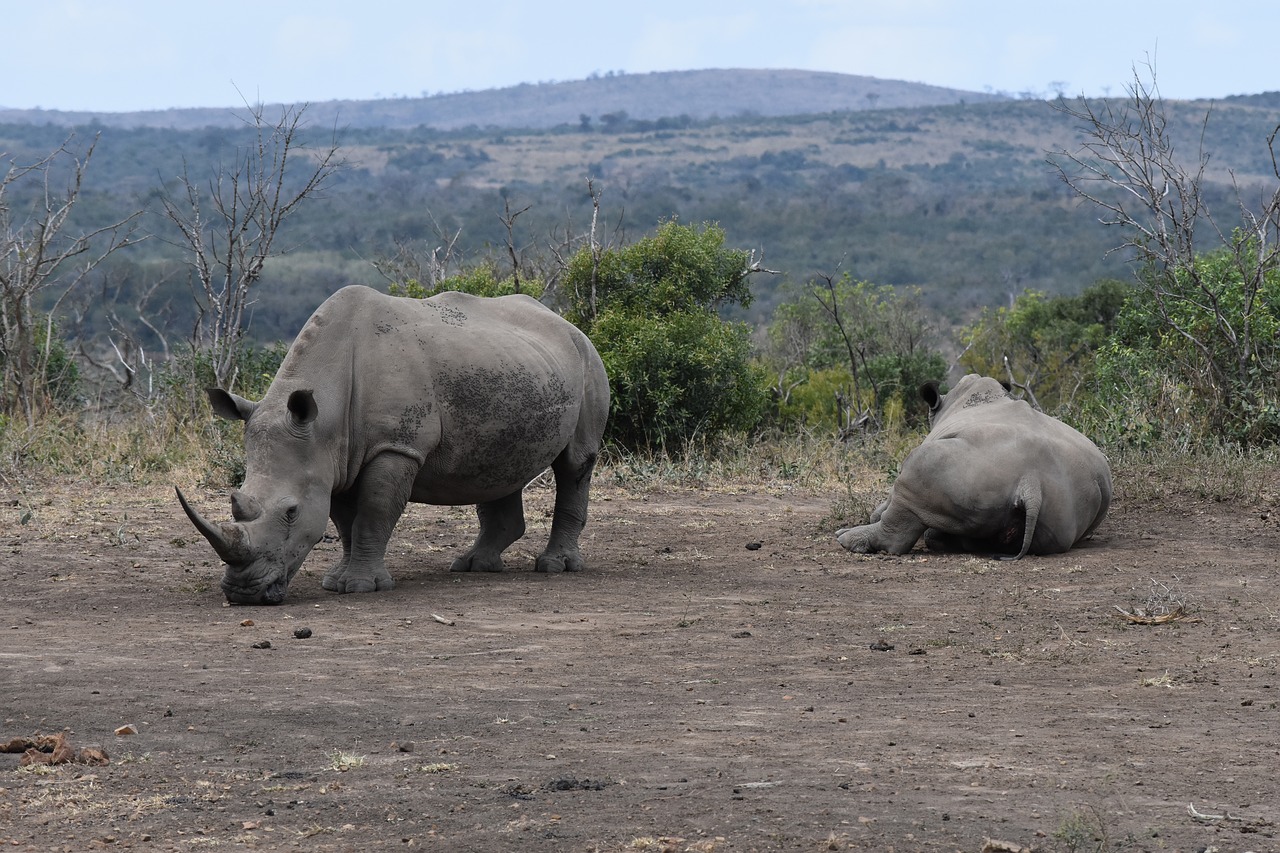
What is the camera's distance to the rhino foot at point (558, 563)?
9812mm

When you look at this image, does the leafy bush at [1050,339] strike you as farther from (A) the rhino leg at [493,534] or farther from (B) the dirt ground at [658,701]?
(A) the rhino leg at [493,534]

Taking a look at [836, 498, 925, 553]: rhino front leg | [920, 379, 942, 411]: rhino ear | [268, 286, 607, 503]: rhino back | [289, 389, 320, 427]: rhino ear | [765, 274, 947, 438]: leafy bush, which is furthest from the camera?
[765, 274, 947, 438]: leafy bush

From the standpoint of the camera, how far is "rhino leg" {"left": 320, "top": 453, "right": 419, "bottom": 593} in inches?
341

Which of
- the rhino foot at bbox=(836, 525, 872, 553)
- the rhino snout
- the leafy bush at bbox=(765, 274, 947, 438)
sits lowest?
the leafy bush at bbox=(765, 274, 947, 438)

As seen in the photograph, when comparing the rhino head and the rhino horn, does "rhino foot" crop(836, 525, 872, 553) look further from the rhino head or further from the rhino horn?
the rhino horn

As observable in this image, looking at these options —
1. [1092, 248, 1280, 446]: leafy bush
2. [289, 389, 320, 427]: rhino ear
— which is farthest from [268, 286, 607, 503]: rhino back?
[1092, 248, 1280, 446]: leafy bush

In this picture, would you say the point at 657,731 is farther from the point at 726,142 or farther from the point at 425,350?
the point at 726,142

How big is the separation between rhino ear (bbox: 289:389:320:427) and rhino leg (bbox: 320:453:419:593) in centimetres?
52

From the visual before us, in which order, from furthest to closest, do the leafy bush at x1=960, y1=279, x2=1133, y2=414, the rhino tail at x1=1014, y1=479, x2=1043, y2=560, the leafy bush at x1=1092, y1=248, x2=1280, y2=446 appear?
the leafy bush at x1=960, y1=279, x2=1133, y2=414, the leafy bush at x1=1092, y1=248, x2=1280, y2=446, the rhino tail at x1=1014, y1=479, x2=1043, y2=560

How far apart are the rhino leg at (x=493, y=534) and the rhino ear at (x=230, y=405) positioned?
1.80m

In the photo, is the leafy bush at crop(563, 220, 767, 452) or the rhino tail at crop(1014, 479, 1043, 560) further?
Answer: the leafy bush at crop(563, 220, 767, 452)

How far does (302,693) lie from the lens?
618 cm

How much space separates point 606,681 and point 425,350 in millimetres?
2938

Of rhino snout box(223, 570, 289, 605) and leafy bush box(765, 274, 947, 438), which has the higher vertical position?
rhino snout box(223, 570, 289, 605)
